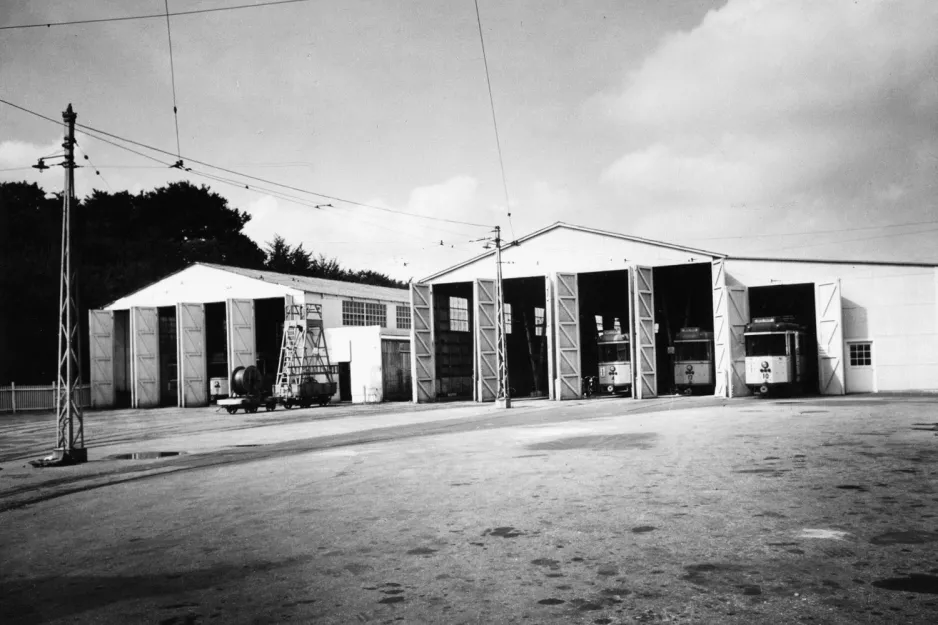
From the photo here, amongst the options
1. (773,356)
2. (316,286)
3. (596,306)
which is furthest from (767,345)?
(316,286)

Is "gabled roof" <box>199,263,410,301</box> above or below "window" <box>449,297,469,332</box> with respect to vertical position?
above

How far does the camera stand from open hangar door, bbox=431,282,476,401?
133 ft

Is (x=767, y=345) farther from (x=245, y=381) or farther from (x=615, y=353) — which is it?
(x=245, y=381)

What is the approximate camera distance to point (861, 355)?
3334 cm

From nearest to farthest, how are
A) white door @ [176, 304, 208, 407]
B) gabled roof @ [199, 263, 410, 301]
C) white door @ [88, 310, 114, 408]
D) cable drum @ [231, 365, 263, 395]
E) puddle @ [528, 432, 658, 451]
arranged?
1. puddle @ [528, 432, 658, 451]
2. cable drum @ [231, 365, 263, 395]
3. white door @ [176, 304, 208, 407]
4. gabled roof @ [199, 263, 410, 301]
5. white door @ [88, 310, 114, 408]

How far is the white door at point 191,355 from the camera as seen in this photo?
42188 millimetres

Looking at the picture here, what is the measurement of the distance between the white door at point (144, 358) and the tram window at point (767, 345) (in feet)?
105

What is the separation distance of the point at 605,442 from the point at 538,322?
114 ft

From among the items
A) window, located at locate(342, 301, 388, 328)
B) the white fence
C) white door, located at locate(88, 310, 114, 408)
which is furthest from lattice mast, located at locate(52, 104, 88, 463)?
white door, located at locate(88, 310, 114, 408)

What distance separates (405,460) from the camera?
Answer: 13.4m

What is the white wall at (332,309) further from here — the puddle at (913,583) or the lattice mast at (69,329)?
the puddle at (913,583)

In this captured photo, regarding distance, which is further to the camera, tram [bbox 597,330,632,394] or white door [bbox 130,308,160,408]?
white door [bbox 130,308,160,408]

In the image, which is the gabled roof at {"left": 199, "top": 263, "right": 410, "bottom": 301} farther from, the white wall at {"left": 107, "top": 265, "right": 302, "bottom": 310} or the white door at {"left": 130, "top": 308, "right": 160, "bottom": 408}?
the white door at {"left": 130, "top": 308, "right": 160, "bottom": 408}

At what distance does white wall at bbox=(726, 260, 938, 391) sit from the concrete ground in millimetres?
19963
